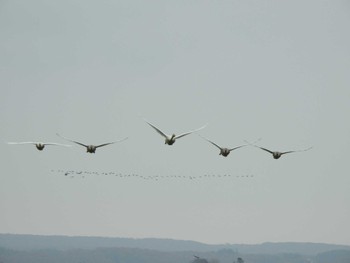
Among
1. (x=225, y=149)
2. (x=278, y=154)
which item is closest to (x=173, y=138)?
(x=225, y=149)

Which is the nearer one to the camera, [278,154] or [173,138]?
[173,138]

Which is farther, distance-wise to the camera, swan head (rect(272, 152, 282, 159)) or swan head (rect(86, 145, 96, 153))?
swan head (rect(272, 152, 282, 159))

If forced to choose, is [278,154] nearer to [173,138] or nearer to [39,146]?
[173,138]

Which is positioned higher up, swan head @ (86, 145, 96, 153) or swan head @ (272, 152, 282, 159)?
swan head @ (272, 152, 282, 159)

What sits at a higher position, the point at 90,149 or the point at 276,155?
the point at 276,155

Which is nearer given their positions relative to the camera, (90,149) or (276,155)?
(90,149)

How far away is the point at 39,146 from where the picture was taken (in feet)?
405

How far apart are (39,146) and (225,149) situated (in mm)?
27932

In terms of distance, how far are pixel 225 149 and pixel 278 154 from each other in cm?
896

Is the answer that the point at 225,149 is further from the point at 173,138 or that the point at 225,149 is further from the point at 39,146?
the point at 39,146

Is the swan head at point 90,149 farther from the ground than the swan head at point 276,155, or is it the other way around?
the swan head at point 276,155

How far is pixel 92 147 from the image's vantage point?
12125cm

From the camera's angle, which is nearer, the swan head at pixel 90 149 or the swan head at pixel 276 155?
the swan head at pixel 90 149

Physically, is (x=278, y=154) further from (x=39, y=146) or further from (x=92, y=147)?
(x=39, y=146)
